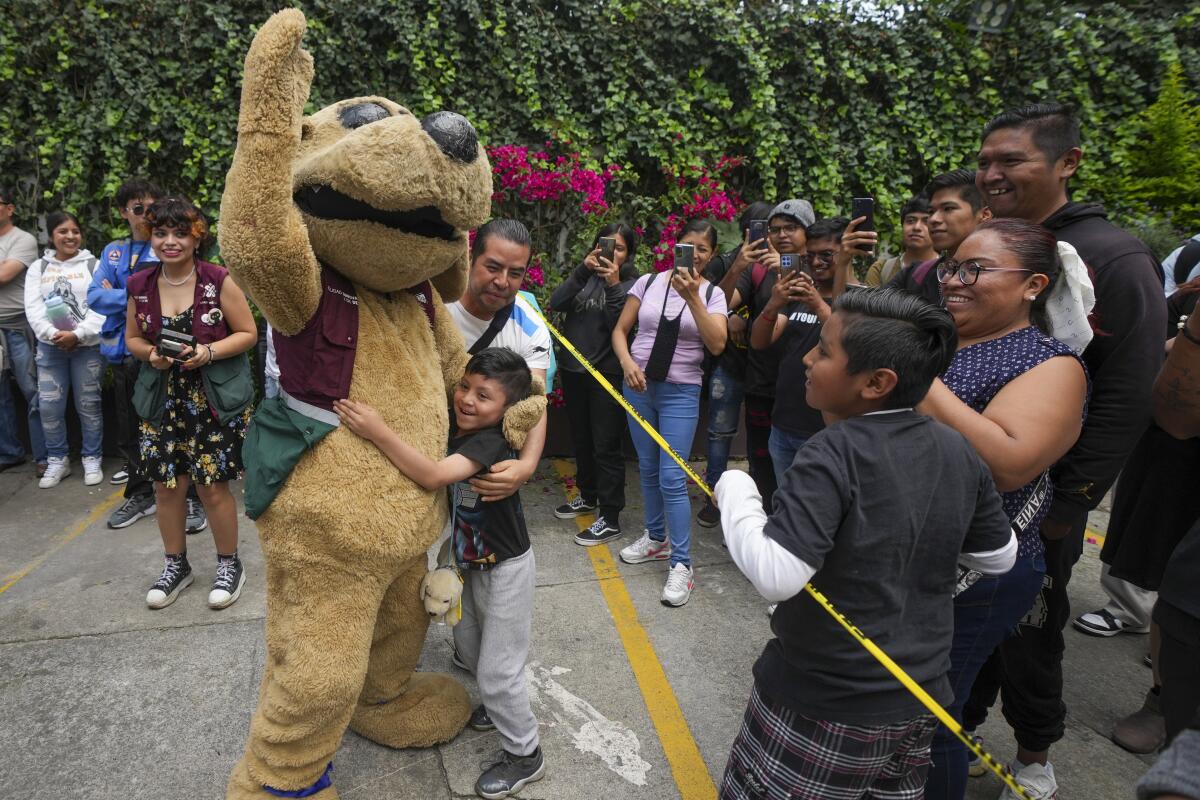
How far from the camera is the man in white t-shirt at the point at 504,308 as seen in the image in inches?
103

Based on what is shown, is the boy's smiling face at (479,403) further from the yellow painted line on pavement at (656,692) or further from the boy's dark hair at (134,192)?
the boy's dark hair at (134,192)

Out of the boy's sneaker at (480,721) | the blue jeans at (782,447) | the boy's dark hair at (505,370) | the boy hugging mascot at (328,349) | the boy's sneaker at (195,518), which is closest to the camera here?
the boy hugging mascot at (328,349)

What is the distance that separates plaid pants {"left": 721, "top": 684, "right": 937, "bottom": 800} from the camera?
1667 mm

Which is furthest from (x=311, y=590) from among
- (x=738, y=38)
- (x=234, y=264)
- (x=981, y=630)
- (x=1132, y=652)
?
(x=738, y=38)

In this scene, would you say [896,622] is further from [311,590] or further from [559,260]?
[559,260]

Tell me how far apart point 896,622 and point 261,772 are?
1854mm

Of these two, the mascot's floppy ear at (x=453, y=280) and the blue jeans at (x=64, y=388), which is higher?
the mascot's floppy ear at (x=453, y=280)

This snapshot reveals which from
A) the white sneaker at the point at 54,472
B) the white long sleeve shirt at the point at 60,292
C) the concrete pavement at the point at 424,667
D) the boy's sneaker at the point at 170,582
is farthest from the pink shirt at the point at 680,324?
the white sneaker at the point at 54,472

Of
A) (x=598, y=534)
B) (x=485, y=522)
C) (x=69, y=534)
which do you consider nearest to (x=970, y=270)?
(x=485, y=522)

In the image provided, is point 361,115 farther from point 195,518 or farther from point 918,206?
point 195,518

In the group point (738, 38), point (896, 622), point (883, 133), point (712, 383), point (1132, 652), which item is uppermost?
point (738, 38)

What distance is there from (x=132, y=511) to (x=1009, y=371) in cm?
495

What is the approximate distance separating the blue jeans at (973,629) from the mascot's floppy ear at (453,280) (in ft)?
6.21

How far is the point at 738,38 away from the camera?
19.2 ft
